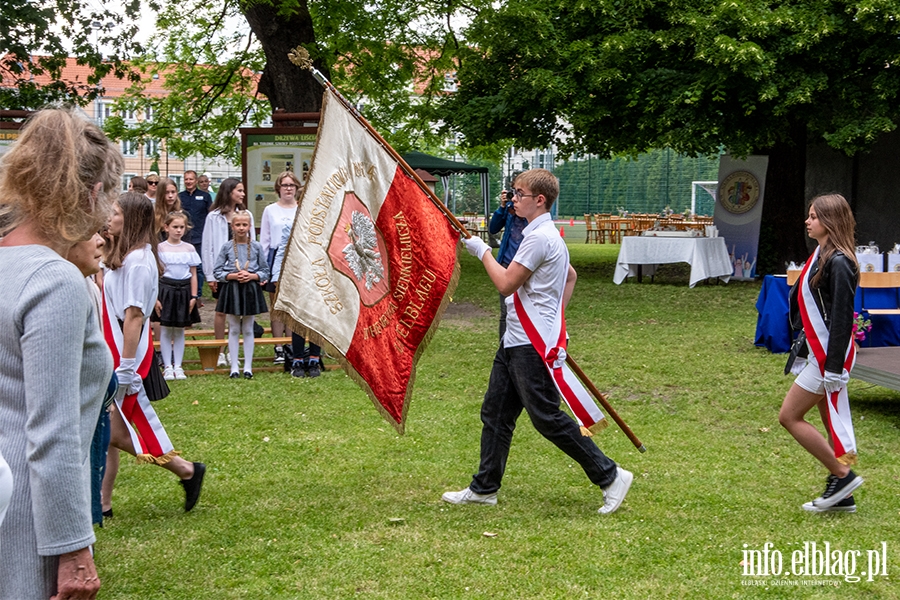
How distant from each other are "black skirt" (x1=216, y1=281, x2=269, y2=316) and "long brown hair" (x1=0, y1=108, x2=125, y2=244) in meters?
8.02

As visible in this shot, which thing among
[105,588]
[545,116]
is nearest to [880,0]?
[545,116]

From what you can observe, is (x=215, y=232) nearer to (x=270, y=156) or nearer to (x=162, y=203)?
(x=162, y=203)

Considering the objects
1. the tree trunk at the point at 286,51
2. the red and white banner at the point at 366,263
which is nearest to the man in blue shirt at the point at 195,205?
the tree trunk at the point at 286,51

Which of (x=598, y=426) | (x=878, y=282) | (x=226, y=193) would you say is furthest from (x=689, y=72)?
(x=598, y=426)

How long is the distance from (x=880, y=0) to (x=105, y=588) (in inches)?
590

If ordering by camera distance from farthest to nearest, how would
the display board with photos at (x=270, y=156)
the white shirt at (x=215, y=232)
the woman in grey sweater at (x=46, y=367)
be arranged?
the display board with photos at (x=270, y=156) < the white shirt at (x=215, y=232) < the woman in grey sweater at (x=46, y=367)

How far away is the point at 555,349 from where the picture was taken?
559 centimetres

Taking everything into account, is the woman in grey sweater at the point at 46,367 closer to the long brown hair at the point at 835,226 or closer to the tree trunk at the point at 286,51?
the long brown hair at the point at 835,226

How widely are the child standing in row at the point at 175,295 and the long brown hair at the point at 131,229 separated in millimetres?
3929

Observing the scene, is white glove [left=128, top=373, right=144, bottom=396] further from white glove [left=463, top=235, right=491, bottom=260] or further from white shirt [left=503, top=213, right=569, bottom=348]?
white shirt [left=503, top=213, right=569, bottom=348]

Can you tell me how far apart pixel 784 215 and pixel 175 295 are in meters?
14.3

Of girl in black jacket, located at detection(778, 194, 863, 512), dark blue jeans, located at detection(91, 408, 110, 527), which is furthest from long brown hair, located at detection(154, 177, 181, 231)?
dark blue jeans, located at detection(91, 408, 110, 527)

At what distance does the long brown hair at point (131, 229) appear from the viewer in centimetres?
601

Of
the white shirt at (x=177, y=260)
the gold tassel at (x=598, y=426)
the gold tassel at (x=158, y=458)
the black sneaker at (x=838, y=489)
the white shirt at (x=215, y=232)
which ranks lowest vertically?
the black sneaker at (x=838, y=489)
